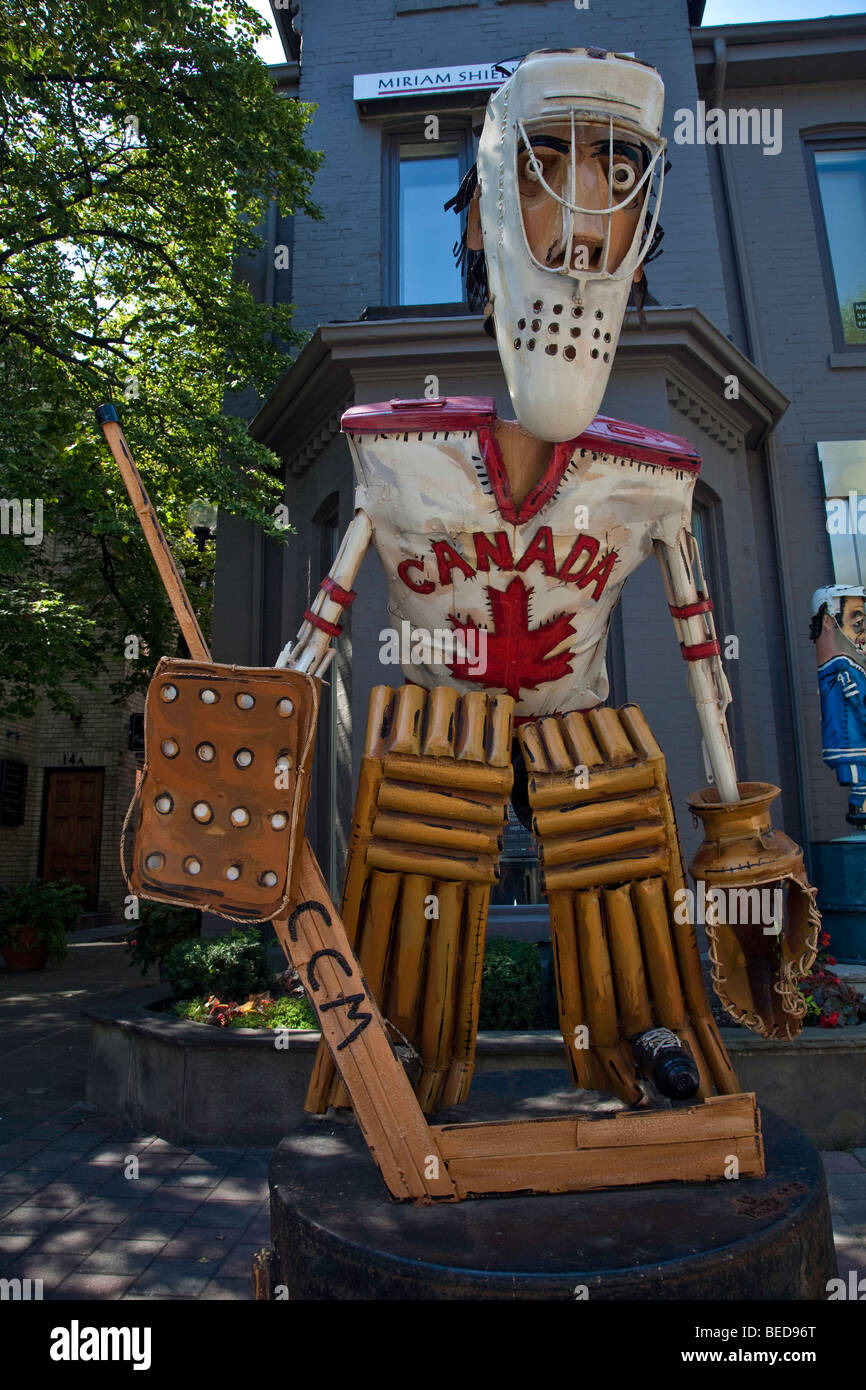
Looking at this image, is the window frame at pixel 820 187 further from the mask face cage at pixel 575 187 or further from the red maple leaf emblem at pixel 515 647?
the red maple leaf emblem at pixel 515 647

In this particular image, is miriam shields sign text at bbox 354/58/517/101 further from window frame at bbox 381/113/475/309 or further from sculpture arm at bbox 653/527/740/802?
sculpture arm at bbox 653/527/740/802

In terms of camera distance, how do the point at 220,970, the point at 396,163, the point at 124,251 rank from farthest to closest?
the point at 396,163
the point at 124,251
the point at 220,970

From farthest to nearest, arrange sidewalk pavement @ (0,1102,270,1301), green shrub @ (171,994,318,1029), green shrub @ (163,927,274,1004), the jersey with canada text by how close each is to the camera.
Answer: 1. green shrub @ (163,927,274,1004)
2. green shrub @ (171,994,318,1029)
3. sidewalk pavement @ (0,1102,270,1301)
4. the jersey with canada text

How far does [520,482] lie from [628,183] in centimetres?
87

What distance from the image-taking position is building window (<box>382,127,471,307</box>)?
27.8ft

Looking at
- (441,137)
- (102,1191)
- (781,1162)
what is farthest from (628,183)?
(441,137)

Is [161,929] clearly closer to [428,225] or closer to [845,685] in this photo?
[845,685]

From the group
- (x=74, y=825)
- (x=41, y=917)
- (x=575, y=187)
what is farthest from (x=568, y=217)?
(x=74, y=825)

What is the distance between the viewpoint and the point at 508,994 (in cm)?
497

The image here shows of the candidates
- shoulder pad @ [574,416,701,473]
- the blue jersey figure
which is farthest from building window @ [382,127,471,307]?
shoulder pad @ [574,416,701,473]

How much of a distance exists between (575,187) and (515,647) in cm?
132

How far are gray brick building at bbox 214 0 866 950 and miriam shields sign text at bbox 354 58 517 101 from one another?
0.10 feet

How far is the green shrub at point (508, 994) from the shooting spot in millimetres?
4957
